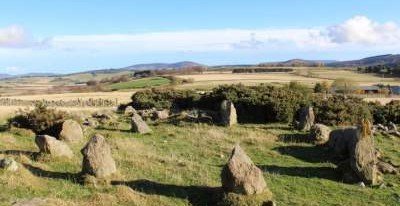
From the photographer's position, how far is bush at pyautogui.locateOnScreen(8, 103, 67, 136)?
2938cm

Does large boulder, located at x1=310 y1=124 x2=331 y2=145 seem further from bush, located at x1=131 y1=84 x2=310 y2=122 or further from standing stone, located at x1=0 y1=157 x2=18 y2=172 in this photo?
standing stone, located at x1=0 y1=157 x2=18 y2=172

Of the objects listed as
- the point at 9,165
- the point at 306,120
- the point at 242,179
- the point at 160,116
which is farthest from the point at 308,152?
the point at 160,116

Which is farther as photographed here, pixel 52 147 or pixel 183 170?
pixel 52 147

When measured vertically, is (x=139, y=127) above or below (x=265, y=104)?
below

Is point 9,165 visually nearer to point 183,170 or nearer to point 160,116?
point 183,170

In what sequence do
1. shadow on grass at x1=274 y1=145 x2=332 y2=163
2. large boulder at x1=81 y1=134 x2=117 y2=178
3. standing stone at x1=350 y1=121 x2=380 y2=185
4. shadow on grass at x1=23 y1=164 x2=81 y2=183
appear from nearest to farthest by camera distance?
large boulder at x1=81 y1=134 x2=117 y2=178 < shadow on grass at x1=23 y1=164 x2=81 y2=183 < standing stone at x1=350 y1=121 x2=380 y2=185 < shadow on grass at x1=274 y1=145 x2=332 y2=163

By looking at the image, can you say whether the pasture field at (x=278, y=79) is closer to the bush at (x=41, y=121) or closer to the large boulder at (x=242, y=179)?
the bush at (x=41, y=121)

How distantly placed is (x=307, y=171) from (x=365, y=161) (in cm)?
257

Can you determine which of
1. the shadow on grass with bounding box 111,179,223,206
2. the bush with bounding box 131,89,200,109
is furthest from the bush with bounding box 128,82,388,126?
the shadow on grass with bounding box 111,179,223,206

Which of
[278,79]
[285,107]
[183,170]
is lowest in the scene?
[278,79]

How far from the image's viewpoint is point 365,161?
21.0m

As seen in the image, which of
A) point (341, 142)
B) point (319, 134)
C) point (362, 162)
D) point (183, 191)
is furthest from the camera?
point (319, 134)

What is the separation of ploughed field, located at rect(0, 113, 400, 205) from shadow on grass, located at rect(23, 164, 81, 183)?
4 cm

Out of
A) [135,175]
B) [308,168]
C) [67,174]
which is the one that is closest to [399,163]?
[308,168]
